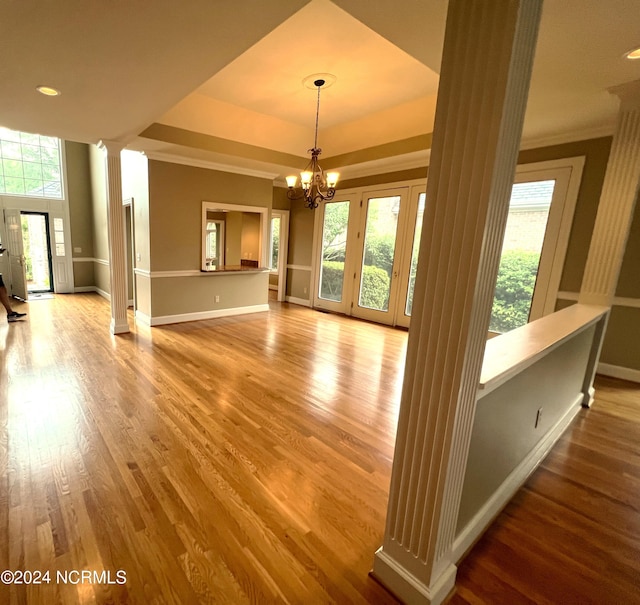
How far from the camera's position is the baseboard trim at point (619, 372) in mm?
3736

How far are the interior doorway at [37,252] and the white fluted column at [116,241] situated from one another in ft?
15.1

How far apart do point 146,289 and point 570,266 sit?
6.01m

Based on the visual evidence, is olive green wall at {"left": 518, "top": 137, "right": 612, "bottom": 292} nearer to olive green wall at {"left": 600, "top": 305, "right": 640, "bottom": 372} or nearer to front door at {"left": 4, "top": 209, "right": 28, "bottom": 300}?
olive green wall at {"left": 600, "top": 305, "right": 640, "bottom": 372}

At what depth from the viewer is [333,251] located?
6.80 meters

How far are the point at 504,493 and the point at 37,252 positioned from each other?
997 centimetres

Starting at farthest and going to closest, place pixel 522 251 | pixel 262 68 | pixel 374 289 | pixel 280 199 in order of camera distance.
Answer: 1. pixel 280 199
2. pixel 374 289
3. pixel 522 251
4. pixel 262 68

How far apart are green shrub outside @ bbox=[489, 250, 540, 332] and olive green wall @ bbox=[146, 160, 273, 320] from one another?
4.23m

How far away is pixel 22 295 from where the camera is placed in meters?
6.63

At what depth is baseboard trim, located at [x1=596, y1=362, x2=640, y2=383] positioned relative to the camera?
374cm

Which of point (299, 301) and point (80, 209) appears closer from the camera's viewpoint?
point (299, 301)

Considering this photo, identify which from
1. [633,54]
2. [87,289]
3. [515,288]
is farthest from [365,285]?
[87,289]

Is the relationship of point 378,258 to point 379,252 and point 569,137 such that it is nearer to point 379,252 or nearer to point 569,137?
point 379,252

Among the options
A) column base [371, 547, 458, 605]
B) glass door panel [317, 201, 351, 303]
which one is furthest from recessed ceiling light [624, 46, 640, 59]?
glass door panel [317, 201, 351, 303]

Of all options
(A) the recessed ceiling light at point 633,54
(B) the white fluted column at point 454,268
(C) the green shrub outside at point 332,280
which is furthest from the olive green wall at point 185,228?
(A) the recessed ceiling light at point 633,54
